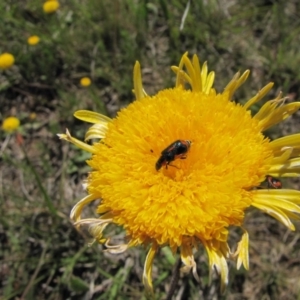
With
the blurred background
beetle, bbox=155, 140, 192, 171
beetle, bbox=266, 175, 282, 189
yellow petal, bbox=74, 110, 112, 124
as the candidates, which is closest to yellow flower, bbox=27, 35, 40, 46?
the blurred background

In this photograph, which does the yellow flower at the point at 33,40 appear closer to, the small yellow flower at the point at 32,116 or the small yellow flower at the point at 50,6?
the small yellow flower at the point at 50,6

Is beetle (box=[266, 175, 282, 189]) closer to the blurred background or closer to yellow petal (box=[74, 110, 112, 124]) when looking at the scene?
yellow petal (box=[74, 110, 112, 124])

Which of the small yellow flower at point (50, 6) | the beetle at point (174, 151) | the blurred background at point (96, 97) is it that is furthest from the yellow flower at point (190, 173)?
the small yellow flower at point (50, 6)

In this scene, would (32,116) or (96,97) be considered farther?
(32,116)

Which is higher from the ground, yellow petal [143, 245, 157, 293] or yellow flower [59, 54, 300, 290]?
yellow flower [59, 54, 300, 290]

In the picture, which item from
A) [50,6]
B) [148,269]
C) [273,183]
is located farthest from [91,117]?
[50,6]

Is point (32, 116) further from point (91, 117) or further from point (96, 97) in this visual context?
point (91, 117)
